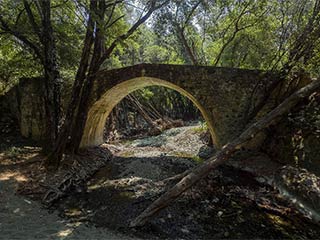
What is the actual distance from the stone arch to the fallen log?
8.88ft

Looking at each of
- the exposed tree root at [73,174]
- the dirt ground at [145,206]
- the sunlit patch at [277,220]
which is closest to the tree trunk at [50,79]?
the exposed tree root at [73,174]

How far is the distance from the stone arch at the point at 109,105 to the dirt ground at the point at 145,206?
247 centimetres

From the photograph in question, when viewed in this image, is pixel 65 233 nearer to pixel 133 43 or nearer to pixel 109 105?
pixel 109 105

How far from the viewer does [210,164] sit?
5.90 metres

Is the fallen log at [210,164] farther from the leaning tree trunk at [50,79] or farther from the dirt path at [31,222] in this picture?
the leaning tree trunk at [50,79]

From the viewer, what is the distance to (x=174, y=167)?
30.2ft

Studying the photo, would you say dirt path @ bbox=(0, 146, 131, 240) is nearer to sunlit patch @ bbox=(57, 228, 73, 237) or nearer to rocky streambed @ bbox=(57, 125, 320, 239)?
sunlit patch @ bbox=(57, 228, 73, 237)

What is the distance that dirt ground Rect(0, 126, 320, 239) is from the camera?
4.64 meters

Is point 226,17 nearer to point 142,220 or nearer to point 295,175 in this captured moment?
point 295,175

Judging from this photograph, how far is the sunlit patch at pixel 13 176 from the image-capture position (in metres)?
6.91

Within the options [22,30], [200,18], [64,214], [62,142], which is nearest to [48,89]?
[62,142]

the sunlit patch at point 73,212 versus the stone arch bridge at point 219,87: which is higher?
the stone arch bridge at point 219,87

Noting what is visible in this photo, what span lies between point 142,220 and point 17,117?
9475mm

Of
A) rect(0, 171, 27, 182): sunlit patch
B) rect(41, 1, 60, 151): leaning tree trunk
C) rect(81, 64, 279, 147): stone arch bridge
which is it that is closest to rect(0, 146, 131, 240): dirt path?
rect(0, 171, 27, 182): sunlit patch
